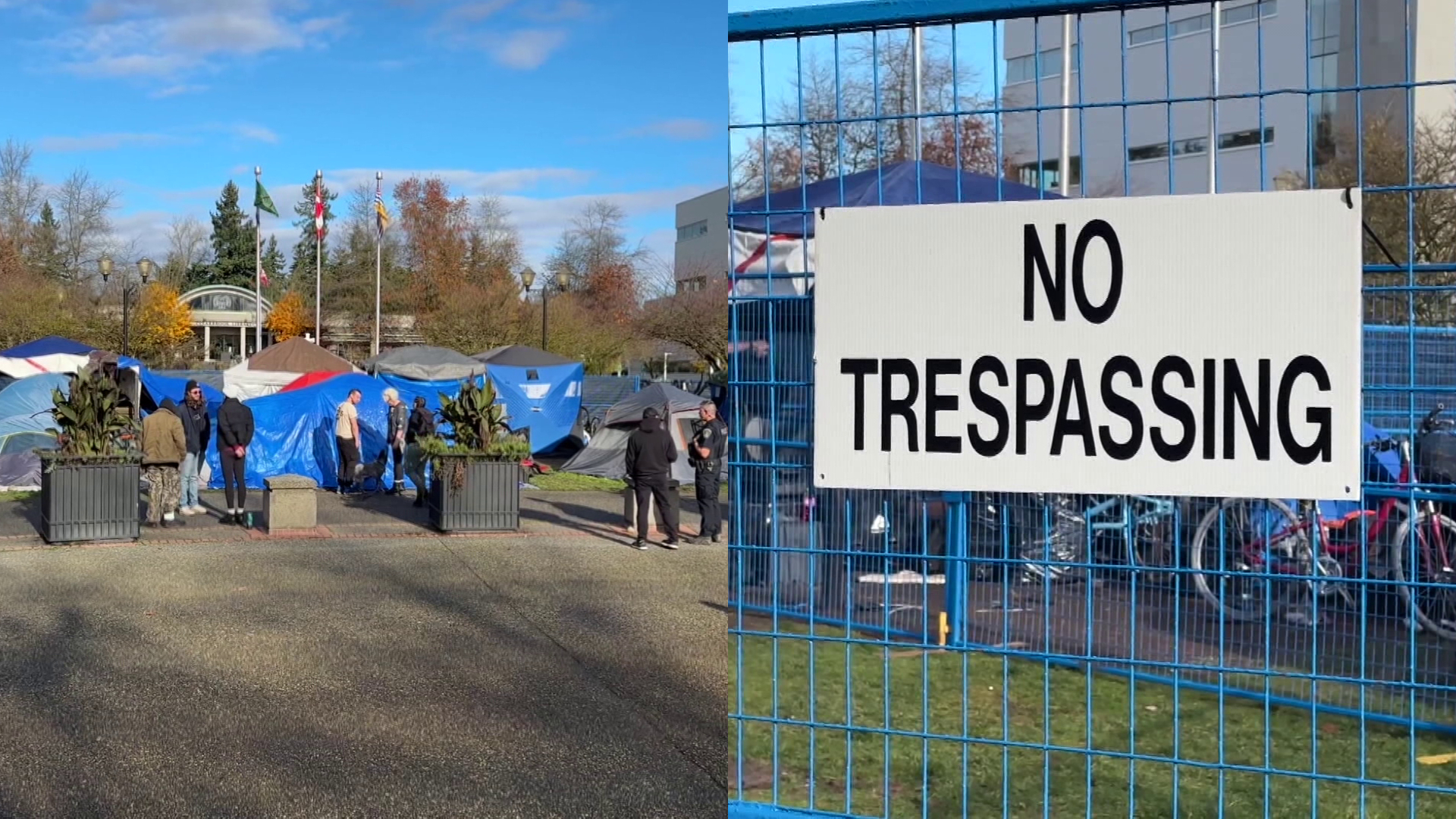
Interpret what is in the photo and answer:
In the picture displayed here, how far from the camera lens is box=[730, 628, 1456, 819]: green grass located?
4.80m

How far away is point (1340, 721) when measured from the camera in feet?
18.1

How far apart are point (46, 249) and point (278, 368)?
42.3m

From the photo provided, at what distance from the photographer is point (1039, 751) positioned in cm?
464

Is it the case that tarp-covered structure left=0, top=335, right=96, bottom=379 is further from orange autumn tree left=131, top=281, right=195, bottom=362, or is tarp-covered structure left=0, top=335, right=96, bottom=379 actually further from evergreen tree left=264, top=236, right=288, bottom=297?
evergreen tree left=264, top=236, right=288, bottom=297

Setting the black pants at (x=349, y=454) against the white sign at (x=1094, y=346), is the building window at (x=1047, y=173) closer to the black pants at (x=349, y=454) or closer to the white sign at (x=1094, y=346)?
the white sign at (x=1094, y=346)

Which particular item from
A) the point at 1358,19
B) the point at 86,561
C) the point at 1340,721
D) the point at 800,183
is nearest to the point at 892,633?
the point at 800,183

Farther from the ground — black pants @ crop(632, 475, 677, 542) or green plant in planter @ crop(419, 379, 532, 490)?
green plant in planter @ crop(419, 379, 532, 490)

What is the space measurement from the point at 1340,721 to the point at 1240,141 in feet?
8.89

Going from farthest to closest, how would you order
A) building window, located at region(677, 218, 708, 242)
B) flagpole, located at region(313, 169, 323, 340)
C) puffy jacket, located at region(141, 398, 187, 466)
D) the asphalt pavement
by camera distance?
1. building window, located at region(677, 218, 708, 242)
2. flagpole, located at region(313, 169, 323, 340)
3. puffy jacket, located at region(141, 398, 187, 466)
4. the asphalt pavement

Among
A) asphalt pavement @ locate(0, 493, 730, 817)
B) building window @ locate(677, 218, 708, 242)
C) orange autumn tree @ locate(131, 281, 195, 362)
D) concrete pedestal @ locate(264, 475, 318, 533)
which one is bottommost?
asphalt pavement @ locate(0, 493, 730, 817)

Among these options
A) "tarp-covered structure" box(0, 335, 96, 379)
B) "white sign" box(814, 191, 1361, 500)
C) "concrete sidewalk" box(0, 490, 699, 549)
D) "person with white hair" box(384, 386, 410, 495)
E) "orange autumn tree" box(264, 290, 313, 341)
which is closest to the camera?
"white sign" box(814, 191, 1361, 500)

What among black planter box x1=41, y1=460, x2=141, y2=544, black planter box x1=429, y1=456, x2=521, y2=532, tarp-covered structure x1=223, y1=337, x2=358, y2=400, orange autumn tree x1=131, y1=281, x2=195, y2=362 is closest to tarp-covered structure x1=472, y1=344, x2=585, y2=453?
tarp-covered structure x1=223, y1=337, x2=358, y2=400

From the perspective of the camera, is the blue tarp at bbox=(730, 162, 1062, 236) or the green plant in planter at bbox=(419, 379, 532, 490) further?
the green plant in planter at bbox=(419, 379, 532, 490)

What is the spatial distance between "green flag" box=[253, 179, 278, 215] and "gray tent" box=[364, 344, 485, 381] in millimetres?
25795
